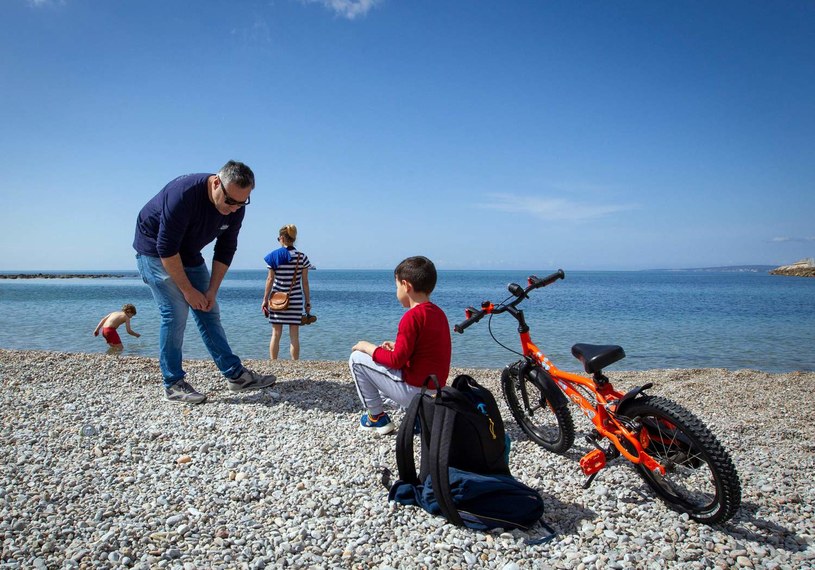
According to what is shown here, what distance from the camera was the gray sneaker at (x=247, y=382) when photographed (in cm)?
565

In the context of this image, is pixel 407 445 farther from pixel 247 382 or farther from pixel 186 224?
pixel 186 224

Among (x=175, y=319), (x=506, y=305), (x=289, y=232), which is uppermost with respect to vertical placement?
(x=289, y=232)

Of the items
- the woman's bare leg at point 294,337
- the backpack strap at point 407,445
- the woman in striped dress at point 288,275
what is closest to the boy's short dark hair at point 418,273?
the backpack strap at point 407,445

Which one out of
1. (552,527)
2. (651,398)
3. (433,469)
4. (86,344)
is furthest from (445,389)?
(86,344)

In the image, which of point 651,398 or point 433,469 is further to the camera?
point 651,398

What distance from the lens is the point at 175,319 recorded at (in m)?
5.11

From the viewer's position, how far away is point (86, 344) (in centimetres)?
1336

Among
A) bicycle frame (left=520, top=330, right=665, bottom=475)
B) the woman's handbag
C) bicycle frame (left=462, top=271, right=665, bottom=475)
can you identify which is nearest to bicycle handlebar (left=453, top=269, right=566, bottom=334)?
bicycle frame (left=462, top=271, right=665, bottom=475)

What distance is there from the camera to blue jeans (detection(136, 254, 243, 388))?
507 cm

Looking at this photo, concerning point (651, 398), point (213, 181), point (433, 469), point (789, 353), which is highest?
point (213, 181)

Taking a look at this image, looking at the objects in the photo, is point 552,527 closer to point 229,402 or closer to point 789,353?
point 229,402

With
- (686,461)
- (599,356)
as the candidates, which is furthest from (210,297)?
(686,461)

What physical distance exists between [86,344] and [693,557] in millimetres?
15197

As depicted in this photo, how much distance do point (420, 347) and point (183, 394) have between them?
2915 millimetres
